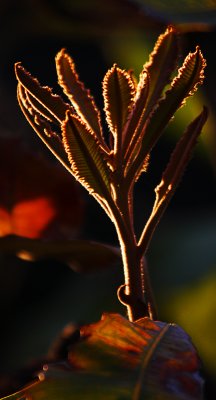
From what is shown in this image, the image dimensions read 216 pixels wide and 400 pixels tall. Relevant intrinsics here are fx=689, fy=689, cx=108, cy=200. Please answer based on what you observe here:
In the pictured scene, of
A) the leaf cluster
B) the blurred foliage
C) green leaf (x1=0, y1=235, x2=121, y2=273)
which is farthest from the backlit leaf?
the blurred foliage

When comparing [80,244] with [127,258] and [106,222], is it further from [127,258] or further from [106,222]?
[106,222]

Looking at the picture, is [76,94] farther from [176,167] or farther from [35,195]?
[35,195]

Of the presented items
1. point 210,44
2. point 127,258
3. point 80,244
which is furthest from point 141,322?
point 210,44

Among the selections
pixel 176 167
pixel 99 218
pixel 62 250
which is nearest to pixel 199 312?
pixel 99 218

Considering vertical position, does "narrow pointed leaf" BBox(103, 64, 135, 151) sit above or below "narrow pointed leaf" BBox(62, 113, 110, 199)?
above

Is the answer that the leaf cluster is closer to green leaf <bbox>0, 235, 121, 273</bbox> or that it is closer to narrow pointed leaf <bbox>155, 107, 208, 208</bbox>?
narrow pointed leaf <bbox>155, 107, 208, 208</bbox>

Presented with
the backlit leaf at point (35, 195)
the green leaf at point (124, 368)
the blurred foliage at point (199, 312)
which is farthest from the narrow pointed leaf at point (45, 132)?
the blurred foliage at point (199, 312)
